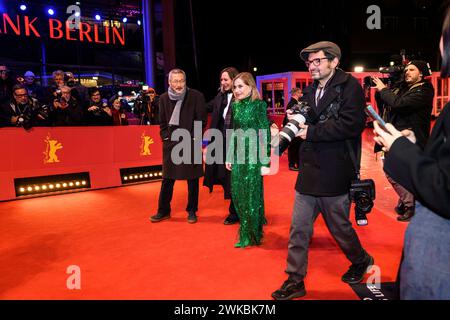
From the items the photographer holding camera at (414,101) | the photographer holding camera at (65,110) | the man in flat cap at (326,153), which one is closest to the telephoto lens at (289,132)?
the man in flat cap at (326,153)

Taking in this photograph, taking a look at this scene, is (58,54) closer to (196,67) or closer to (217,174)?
(196,67)

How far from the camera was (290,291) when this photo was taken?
283cm

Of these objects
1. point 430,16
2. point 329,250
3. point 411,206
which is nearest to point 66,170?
point 329,250

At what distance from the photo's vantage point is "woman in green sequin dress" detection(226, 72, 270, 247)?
3.87 m

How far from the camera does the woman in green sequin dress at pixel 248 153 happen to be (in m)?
3.87

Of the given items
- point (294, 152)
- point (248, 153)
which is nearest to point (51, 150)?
point (248, 153)

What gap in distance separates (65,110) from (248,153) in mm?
4604

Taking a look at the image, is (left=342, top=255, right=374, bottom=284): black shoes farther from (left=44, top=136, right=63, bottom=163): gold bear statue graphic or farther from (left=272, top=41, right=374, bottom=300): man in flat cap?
(left=44, top=136, right=63, bottom=163): gold bear statue graphic

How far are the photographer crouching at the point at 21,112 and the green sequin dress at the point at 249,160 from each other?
414cm

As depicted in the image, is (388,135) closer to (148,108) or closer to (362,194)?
(362,194)

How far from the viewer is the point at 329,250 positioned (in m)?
3.86

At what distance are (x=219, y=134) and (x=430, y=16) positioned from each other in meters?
24.8

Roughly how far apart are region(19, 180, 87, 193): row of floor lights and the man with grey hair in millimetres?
2645

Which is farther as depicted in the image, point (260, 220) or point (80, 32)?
point (80, 32)
